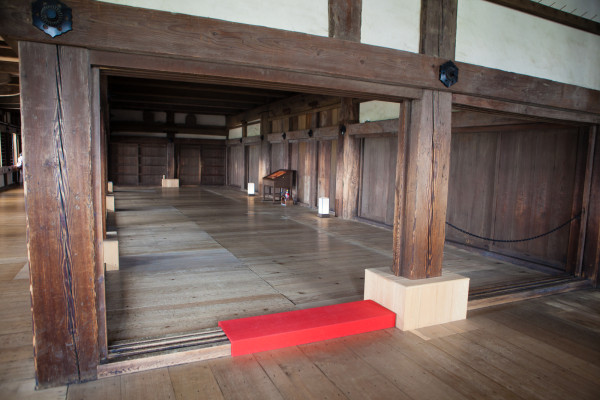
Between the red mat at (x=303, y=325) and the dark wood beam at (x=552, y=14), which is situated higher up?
the dark wood beam at (x=552, y=14)

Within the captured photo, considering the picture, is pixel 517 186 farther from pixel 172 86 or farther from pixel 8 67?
pixel 172 86

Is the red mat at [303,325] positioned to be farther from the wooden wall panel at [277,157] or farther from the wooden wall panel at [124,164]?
the wooden wall panel at [124,164]

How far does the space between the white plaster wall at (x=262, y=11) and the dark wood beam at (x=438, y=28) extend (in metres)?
0.88

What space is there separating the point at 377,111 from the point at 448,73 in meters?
4.54

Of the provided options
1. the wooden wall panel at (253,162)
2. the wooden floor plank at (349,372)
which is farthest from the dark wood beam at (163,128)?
the wooden floor plank at (349,372)

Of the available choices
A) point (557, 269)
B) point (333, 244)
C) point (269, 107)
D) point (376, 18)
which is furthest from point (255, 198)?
point (376, 18)

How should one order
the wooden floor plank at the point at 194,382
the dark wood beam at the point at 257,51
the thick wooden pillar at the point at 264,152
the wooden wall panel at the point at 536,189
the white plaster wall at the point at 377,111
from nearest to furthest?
the dark wood beam at the point at 257,51 → the wooden floor plank at the point at 194,382 → the wooden wall panel at the point at 536,189 → the white plaster wall at the point at 377,111 → the thick wooden pillar at the point at 264,152

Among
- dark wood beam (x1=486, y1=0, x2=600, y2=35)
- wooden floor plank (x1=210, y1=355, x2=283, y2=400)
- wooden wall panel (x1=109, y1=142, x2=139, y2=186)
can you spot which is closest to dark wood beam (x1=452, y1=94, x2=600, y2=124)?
dark wood beam (x1=486, y1=0, x2=600, y2=35)

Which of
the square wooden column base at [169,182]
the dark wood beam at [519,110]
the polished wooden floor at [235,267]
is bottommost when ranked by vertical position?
the polished wooden floor at [235,267]

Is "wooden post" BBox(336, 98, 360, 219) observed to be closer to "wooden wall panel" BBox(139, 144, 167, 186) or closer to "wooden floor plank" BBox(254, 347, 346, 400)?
"wooden floor plank" BBox(254, 347, 346, 400)

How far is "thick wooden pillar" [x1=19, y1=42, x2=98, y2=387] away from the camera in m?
2.05

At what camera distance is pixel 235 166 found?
16.1 m

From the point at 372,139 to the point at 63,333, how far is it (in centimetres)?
675

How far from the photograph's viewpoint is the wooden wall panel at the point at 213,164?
17.0 metres
